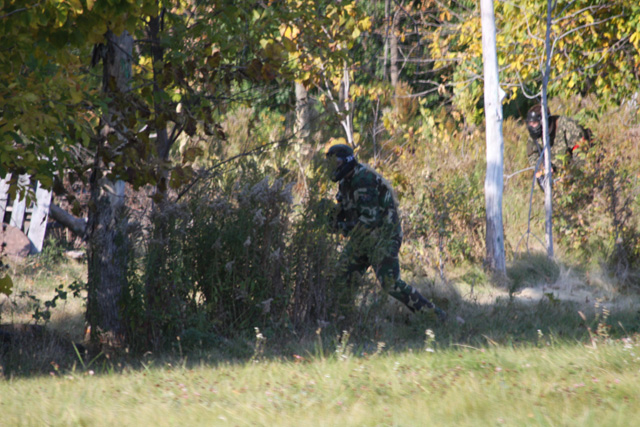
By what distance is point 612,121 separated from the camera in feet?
45.1

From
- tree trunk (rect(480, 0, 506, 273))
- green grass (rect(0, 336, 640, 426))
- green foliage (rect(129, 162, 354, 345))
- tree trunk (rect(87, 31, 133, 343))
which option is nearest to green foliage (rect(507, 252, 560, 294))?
tree trunk (rect(480, 0, 506, 273))

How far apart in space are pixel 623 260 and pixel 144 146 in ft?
23.9

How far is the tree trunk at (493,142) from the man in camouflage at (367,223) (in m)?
2.81

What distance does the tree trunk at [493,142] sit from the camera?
30.4ft

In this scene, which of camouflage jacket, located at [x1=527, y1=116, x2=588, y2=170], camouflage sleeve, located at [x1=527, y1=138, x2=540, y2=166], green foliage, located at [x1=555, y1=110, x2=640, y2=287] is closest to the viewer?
green foliage, located at [x1=555, y1=110, x2=640, y2=287]

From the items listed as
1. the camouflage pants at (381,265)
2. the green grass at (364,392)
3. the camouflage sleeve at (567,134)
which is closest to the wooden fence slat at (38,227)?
the camouflage pants at (381,265)

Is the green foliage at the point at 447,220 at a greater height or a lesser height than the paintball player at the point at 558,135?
lesser

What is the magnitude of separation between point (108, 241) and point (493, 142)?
566 cm

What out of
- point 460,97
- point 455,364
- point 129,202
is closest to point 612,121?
point 460,97

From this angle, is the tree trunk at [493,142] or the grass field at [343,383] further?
the tree trunk at [493,142]

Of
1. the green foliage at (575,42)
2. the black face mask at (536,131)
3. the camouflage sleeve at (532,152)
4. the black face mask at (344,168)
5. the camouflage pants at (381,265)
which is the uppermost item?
the green foliage at (575,42)

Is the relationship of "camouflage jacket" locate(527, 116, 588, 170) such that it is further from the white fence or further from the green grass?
the white fence

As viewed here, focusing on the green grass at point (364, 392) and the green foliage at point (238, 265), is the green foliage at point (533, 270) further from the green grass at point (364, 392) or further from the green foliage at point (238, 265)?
the green grass at point (364, 392)

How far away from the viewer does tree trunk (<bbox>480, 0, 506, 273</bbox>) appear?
927 cm
